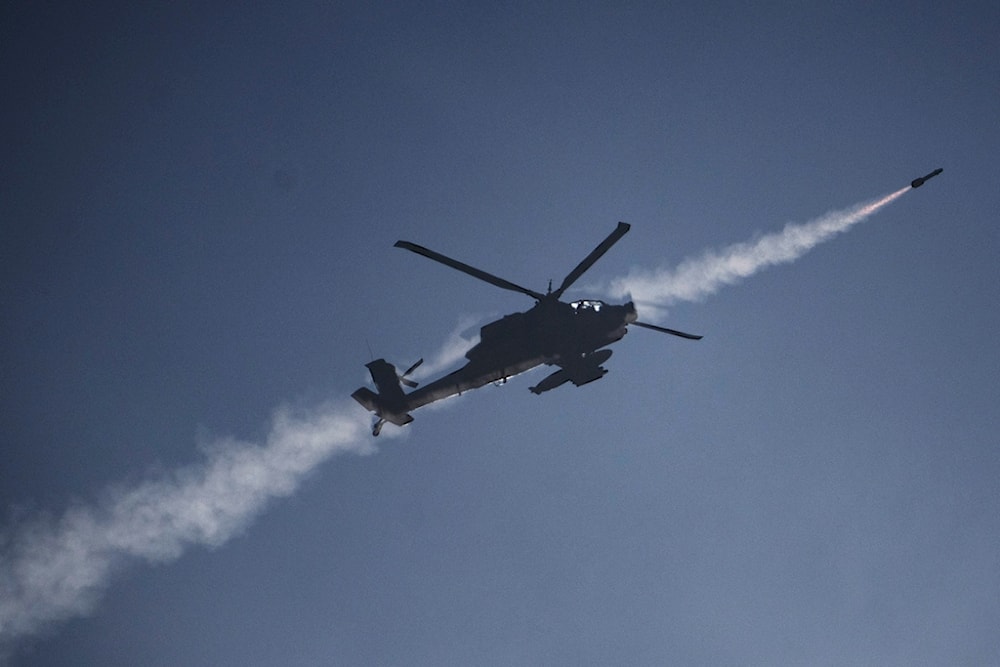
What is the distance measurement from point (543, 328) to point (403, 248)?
30.0ft

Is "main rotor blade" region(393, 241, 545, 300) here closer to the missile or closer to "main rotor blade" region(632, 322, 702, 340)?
"main rotor blade" region(632, 322, 702, 340)

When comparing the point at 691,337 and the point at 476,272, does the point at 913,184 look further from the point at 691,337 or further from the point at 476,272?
the point at 476,272

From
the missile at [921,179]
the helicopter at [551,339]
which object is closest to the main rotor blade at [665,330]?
the helicopter at [551,339]

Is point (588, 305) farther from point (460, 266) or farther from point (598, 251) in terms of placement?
point (460, 266)

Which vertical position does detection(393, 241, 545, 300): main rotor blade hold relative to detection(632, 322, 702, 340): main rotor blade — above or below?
above

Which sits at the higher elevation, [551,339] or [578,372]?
[551,339]

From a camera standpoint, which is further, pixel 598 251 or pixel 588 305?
pixel 588 305

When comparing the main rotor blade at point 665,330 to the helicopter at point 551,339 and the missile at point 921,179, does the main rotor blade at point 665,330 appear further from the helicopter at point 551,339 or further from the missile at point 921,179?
the missile at point 921,179

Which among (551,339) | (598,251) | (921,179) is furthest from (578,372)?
(921,179)

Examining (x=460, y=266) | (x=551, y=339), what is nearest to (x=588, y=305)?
(x=551, y=339)

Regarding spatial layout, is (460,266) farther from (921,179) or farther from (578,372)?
(921,179)

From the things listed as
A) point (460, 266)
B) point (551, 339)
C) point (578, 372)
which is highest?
point (460, 266)

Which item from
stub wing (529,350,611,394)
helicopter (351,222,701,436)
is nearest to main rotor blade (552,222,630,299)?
helicopter (351,222,701,436)

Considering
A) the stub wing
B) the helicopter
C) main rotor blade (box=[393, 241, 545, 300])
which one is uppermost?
main rotor blade (box=[393, 241, 545, 300])
